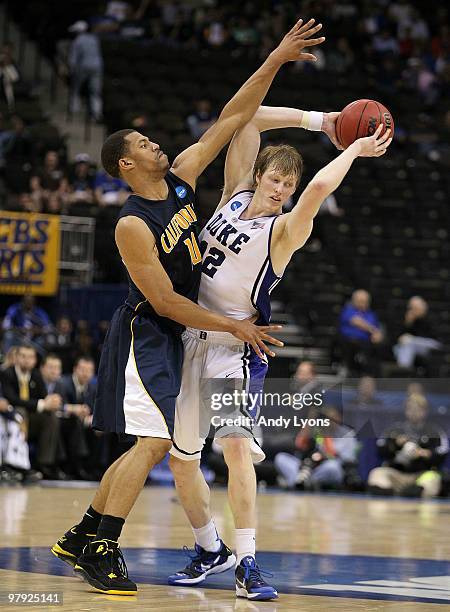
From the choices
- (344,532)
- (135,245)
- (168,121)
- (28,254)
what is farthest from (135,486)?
(168,121)

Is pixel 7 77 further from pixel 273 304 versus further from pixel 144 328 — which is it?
pixel 144 328

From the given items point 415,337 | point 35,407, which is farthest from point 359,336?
point 35,407

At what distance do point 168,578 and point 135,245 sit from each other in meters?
1.47

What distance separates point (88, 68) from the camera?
18.8 m

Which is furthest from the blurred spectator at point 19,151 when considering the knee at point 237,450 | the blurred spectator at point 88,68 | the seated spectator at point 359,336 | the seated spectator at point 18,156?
the knee at point 237,450

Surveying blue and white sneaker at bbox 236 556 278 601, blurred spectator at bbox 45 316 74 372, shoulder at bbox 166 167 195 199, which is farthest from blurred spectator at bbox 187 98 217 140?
blue and white sneaker at bbox 236 556 278 601

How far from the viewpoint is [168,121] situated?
17.9m

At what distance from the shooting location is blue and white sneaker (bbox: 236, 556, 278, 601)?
4801mm

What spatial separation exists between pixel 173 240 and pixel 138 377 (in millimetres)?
595

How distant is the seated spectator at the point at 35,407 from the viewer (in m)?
12.2

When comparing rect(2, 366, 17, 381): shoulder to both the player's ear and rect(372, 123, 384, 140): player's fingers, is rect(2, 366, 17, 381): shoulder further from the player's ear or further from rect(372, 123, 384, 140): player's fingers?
rect(372, 123, 384, 140): player's fingers

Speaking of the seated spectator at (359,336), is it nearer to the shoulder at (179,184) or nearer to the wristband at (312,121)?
the wristband at (312,121)

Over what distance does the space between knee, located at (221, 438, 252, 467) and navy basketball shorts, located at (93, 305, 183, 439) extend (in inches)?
10.4

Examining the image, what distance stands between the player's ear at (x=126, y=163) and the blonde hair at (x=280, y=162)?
55 cm
